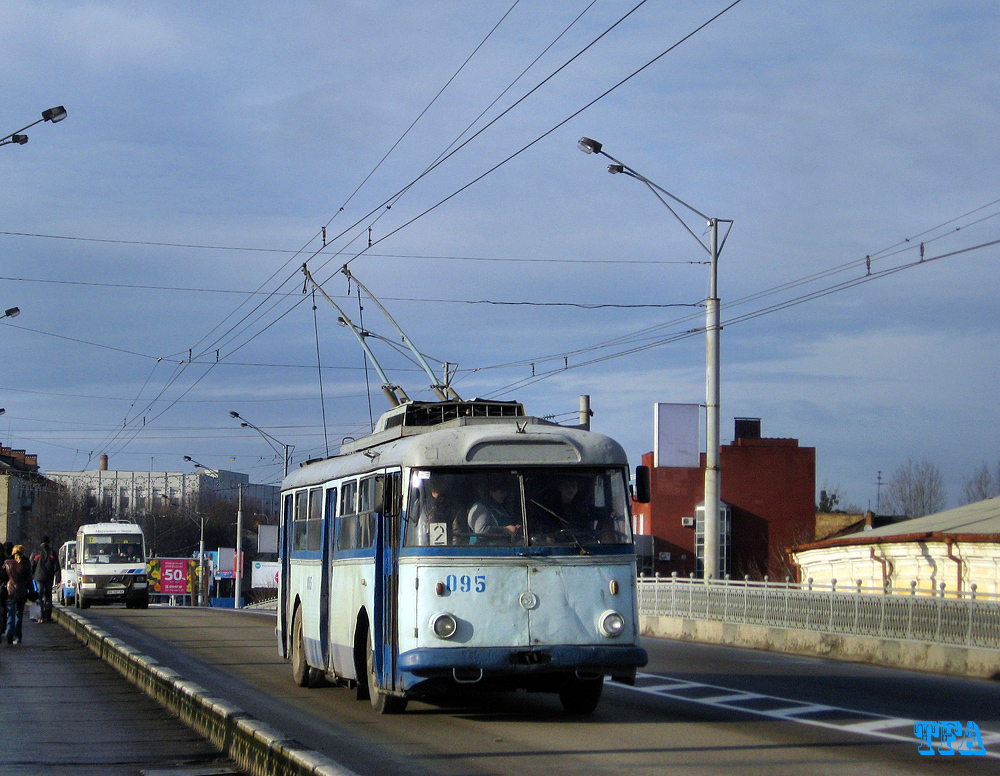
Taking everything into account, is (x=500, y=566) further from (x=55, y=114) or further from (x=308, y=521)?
(x=55, y=114)

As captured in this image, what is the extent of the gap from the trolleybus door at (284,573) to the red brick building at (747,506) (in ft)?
152

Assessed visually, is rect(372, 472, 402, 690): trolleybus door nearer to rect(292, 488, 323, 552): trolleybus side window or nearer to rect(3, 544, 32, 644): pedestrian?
rect(292, 488, 323, 552): trolleybus side window

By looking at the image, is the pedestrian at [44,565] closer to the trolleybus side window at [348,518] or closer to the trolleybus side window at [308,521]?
the trolleybus side window at [308,521]

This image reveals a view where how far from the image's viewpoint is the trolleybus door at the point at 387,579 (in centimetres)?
1132

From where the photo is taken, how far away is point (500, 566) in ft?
36.1

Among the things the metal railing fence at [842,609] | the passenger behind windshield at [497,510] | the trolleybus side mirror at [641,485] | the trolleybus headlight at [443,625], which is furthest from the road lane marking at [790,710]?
the metal railing fence at [842,609]

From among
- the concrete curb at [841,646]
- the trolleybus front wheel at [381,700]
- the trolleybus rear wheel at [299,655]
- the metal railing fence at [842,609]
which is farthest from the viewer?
the metal railing fence at [842,609]

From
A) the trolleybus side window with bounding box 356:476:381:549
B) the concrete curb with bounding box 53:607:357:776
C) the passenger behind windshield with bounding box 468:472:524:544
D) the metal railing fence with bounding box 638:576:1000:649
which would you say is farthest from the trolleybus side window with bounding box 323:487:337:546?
the metal railing fence with bounding box 638:576:1000:649

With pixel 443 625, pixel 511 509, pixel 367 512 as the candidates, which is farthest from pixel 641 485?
pixel 367 512

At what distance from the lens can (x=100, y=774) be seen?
8.94 meters

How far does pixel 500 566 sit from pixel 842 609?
1103 centimetres

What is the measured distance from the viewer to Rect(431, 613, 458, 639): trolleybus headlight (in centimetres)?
1082

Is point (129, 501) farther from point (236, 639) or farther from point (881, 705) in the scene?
point (881, 705)

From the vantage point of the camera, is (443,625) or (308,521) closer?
(443,625)
